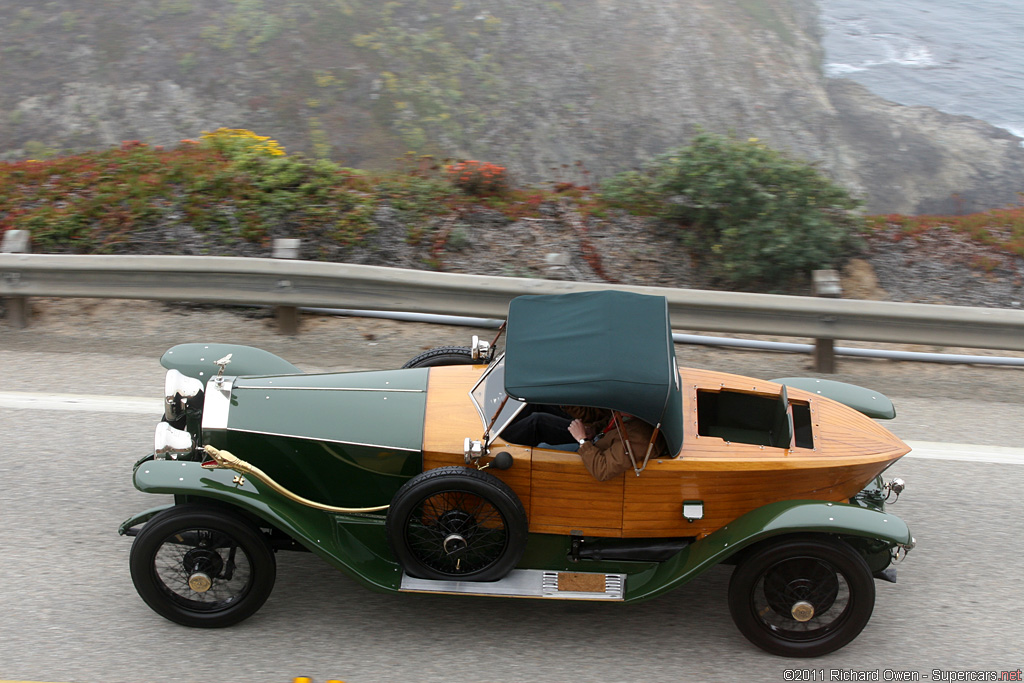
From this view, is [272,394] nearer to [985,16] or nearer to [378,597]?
[378,597]

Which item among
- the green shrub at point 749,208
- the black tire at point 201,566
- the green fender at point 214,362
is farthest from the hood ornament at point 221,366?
the green shrub at point 749,208

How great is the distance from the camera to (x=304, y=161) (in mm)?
9164

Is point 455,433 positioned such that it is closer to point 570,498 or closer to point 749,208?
point 570,498

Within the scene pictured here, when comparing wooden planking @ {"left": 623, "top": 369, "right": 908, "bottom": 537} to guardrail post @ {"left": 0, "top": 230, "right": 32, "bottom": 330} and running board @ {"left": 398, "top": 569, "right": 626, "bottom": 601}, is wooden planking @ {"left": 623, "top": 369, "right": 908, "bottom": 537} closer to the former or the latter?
running board @ {"left": 398, "top": 569, "right": 626, "bottom": 601}

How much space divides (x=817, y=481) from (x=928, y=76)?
15.7 metres

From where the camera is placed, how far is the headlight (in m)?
4.90

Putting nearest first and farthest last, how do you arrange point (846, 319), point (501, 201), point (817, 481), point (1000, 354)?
point (817, 481) < point (846, 319) < point (1000, 354) < point (501, 201)

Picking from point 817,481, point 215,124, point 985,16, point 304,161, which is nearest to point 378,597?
point 817,481

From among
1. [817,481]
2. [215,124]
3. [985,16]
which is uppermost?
[985,16]

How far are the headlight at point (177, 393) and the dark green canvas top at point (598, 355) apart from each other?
6.21ft

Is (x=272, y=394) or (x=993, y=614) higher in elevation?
(x=272, y=394)

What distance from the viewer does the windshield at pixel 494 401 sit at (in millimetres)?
4375

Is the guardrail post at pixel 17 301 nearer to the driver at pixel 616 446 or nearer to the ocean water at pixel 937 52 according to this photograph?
the driver at pixel 616 446

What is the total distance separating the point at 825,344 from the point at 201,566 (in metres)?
5.20
